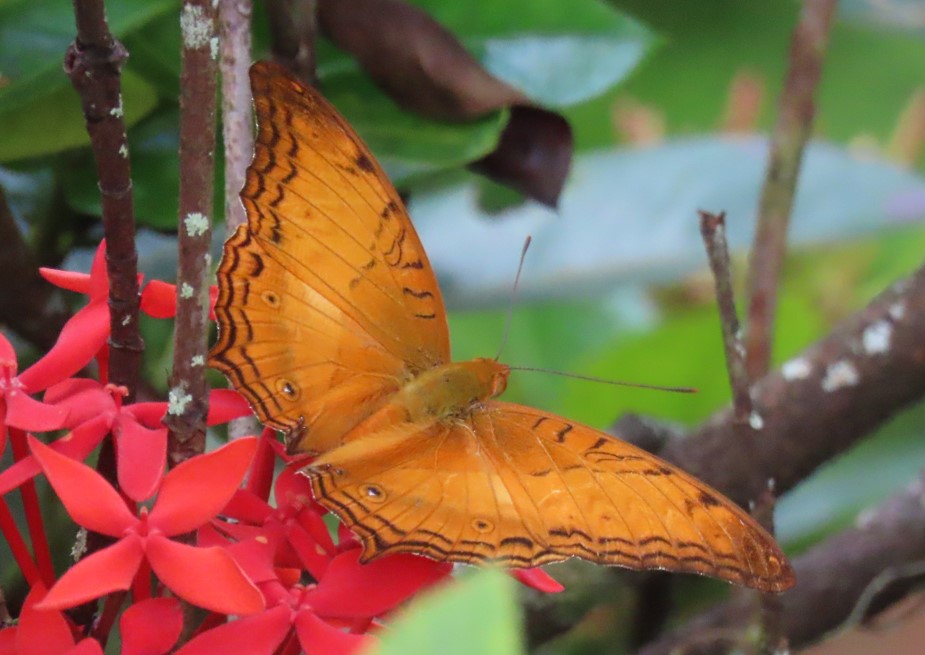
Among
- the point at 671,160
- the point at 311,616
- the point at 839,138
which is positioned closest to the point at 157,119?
the point at 311,616

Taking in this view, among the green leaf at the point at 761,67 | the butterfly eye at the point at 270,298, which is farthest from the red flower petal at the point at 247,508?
the green leaf at the point at 761,67

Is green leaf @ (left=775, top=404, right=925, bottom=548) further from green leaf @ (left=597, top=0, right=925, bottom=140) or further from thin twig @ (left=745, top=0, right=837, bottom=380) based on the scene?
green leaf @ (left=597, top=0, right=925, bottom=140)

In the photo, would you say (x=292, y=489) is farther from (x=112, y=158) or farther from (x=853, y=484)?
(x=853, y=484)

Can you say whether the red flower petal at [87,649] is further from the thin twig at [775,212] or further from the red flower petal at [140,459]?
the thin twig at [775,212]

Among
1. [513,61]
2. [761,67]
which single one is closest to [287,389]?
[513,61]

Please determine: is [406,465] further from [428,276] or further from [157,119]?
[157,119]

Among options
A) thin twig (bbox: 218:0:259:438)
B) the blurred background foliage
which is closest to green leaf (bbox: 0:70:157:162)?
the blurred background foliage
